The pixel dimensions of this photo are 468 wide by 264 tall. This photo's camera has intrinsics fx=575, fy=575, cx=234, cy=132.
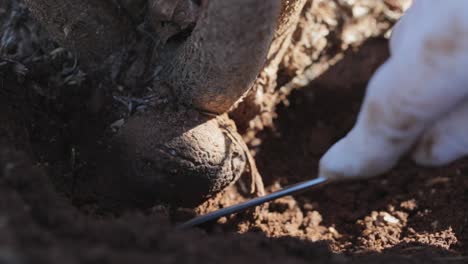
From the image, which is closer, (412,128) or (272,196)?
(412,128)

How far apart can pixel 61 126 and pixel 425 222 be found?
0.95 m

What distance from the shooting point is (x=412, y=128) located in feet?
3.55

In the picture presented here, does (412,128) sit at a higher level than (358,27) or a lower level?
lower

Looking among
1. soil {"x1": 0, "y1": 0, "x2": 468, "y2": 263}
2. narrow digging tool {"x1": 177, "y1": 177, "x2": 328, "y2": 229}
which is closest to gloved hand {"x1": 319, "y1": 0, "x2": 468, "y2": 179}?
narrow digging tool {"x1": 177, "y1": 177, "x2": 328, "y2": 229}

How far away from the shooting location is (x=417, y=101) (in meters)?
1.02

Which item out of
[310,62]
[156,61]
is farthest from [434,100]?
[310,62]

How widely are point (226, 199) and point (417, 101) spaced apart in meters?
0.66

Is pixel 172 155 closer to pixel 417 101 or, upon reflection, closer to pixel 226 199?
pixel 226 199

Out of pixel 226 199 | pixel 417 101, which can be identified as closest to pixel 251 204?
pixel 226 199

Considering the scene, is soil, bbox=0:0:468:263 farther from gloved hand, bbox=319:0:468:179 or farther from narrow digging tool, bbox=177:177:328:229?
gloved hand, bbox=319:0:468:179

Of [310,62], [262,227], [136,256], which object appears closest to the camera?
[136,256]

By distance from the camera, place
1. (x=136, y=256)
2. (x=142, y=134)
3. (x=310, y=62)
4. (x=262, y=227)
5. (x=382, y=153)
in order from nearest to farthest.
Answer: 1. (x=136, y=256)
2. (x=382, y=153)
3. (x=142, y=134)
4. (x=262, y=227)
5. (x=310, y=62)

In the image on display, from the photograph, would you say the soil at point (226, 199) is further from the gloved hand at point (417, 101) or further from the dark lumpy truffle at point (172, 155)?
the gloved hand at point (417, 101)

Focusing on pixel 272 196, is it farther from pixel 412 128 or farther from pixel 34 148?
pixel 34 148
